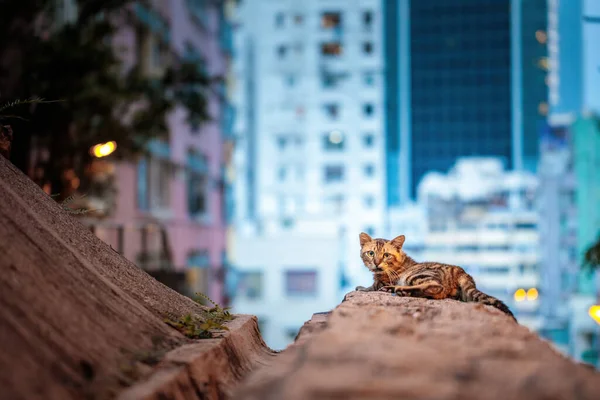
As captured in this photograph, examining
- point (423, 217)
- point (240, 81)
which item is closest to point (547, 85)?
point (423, 217)

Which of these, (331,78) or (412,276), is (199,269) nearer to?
(412,276)

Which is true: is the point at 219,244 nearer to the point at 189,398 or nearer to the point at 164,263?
the point at 164,263

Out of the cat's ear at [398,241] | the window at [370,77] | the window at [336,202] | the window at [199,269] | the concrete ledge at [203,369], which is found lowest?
the window at [199,269]

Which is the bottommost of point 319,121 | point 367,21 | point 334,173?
point 334,173

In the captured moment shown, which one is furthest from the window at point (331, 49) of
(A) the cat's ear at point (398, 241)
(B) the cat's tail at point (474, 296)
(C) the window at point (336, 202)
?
(B) the cat's tail at point (474, 296)

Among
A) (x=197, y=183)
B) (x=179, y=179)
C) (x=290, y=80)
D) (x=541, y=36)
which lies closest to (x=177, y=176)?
(x=179, y=179)

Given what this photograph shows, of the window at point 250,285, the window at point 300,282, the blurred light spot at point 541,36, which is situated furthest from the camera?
the blurred light spot at point 541,36

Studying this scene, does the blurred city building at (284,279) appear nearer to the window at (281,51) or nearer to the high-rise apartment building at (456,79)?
the window at (281,51)
